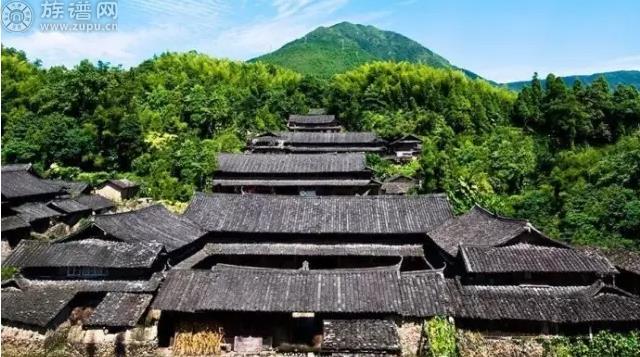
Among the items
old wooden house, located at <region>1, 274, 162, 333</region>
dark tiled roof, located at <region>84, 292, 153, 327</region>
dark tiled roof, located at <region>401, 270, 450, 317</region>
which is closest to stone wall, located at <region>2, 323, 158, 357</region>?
old wooden house, located at <region>1, 274, 162, 333</region>

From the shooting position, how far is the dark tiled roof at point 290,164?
38781 mm

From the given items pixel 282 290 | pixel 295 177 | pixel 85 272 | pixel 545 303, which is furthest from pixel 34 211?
pixel 545 303

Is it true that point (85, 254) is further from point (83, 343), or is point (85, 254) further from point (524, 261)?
point (524, 261)

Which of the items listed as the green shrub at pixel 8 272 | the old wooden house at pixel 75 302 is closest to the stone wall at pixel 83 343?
the old wooden house at pixel 75 302

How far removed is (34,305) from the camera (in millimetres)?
21516

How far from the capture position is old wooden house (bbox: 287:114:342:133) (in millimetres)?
65375

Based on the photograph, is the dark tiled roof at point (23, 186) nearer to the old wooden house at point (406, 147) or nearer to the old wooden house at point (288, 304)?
the old wooden house at point (288, 304)

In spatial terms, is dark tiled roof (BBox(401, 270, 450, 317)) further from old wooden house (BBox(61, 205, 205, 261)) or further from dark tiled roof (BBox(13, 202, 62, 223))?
dark tiled roof (BBox(13, 202, 62, 223))

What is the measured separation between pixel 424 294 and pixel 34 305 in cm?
1543

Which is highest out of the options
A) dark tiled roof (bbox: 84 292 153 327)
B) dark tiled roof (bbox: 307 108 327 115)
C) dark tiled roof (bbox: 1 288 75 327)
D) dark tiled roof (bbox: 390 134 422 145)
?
dark tiled roof (bbox: 307 108 327 115)

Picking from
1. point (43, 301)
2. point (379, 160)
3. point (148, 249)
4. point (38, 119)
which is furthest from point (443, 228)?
point (38, 119)

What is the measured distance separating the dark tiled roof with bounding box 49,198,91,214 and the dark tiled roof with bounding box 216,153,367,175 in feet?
35.9

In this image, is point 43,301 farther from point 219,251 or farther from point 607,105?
point 607,105

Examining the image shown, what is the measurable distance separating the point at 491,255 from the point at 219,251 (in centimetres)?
1308
